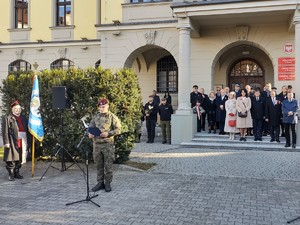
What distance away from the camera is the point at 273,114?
1261 cm

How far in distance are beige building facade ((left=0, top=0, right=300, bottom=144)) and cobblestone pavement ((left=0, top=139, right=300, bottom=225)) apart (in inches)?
194

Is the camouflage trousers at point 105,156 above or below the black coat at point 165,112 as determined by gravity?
below

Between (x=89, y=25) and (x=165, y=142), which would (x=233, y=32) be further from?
(x=89, y=25)

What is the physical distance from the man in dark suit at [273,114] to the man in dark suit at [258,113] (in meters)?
0.18

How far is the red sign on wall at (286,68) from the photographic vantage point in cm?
1564

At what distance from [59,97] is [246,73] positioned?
11.6 meters

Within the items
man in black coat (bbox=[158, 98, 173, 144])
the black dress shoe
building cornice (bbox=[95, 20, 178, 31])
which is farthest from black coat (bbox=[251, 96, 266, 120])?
the black dress shoe

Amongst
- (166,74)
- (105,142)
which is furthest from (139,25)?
(105,142)

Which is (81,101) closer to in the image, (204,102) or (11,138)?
(11,138)

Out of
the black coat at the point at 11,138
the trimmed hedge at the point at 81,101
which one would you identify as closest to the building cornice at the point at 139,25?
the trimmed hedge at the point at 81,101

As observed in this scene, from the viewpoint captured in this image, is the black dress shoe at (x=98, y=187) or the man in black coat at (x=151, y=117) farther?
the man in black coat at (x=151, y=117)

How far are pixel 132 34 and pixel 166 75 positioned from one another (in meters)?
3.34

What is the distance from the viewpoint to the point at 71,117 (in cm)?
963

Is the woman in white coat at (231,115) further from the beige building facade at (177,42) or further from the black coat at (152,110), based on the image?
the black coat at (152,110)
